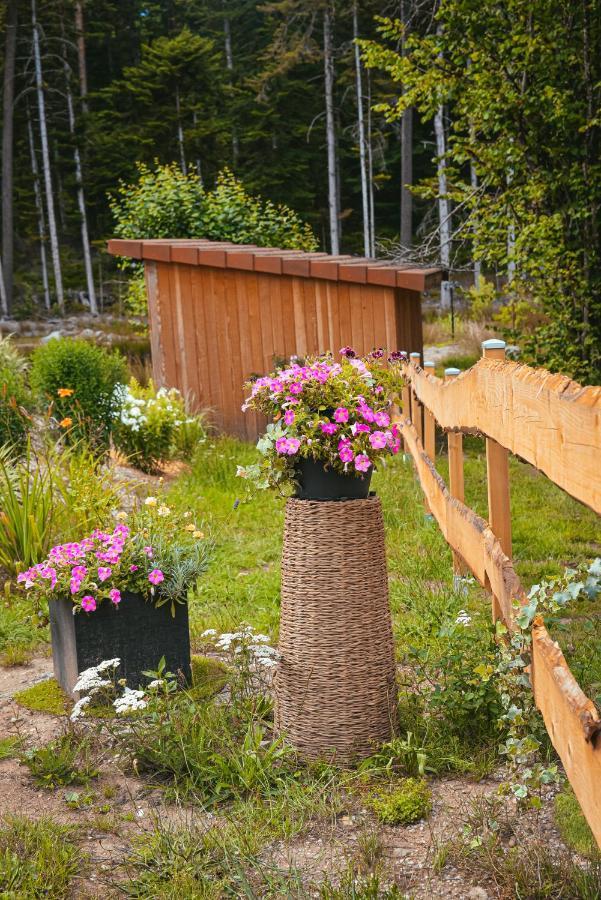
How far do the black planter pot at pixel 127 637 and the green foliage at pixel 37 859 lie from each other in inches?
40.3

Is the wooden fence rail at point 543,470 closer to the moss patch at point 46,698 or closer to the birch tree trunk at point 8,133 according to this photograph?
the moss patch at point 46,698

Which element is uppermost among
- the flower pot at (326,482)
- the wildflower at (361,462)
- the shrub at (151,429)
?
the wildflower at (361,462)

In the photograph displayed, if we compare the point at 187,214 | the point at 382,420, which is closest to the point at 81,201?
the point at 187,214

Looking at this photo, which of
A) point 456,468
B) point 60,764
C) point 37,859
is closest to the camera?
point 37,859

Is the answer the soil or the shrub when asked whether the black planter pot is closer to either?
the soil

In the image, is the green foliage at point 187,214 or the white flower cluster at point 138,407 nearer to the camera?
the white flower cluster at point 138,407

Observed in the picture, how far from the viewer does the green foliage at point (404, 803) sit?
2988 millimetres

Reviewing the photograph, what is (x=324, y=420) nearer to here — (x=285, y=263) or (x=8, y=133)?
(x=285, y=263)

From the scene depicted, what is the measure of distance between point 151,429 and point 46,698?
552 centimetres

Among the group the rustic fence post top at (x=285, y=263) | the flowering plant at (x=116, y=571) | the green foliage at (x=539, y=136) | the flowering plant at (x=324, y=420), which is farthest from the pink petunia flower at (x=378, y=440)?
the rustic fence post top at (x=285, y=263)

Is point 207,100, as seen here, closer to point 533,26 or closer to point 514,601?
point 533,26

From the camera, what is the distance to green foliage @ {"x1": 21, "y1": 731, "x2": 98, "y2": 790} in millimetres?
3406

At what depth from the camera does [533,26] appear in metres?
7.98

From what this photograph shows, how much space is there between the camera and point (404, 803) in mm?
3020
